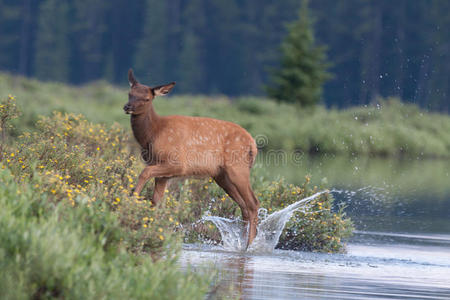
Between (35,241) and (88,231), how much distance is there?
108 cm

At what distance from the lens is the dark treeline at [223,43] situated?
8119 centimetres

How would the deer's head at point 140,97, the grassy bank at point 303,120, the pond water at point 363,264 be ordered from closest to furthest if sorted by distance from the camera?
the pond water at point 363,264, the deer's head at point 140,97, the grassy bank at point 303,120

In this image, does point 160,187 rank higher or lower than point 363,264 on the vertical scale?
higher

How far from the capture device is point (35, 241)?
6.58 metres

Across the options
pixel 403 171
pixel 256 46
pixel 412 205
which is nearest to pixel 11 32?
pixel 256 46

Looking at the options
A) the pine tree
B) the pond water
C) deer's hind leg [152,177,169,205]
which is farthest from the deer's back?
the pine tree

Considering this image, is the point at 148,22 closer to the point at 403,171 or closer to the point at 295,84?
the point at 295,84

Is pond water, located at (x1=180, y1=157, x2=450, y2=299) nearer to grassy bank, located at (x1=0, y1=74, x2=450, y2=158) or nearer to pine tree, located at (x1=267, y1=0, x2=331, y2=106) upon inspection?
grassy bank, located at (x1=0, y1=74, x2=450, y2=158)

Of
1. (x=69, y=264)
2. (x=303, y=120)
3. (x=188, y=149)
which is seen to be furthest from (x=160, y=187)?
(x=303, y=120)

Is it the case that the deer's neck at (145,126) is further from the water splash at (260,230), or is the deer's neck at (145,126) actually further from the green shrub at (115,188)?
the water splash at (260,230)

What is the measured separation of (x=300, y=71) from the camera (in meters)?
54.8

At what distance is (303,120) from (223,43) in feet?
175

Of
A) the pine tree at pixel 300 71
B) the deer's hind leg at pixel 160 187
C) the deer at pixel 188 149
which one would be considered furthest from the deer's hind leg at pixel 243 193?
the pine tree at pixel 300 71

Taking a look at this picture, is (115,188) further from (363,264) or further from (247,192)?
(363,264)
